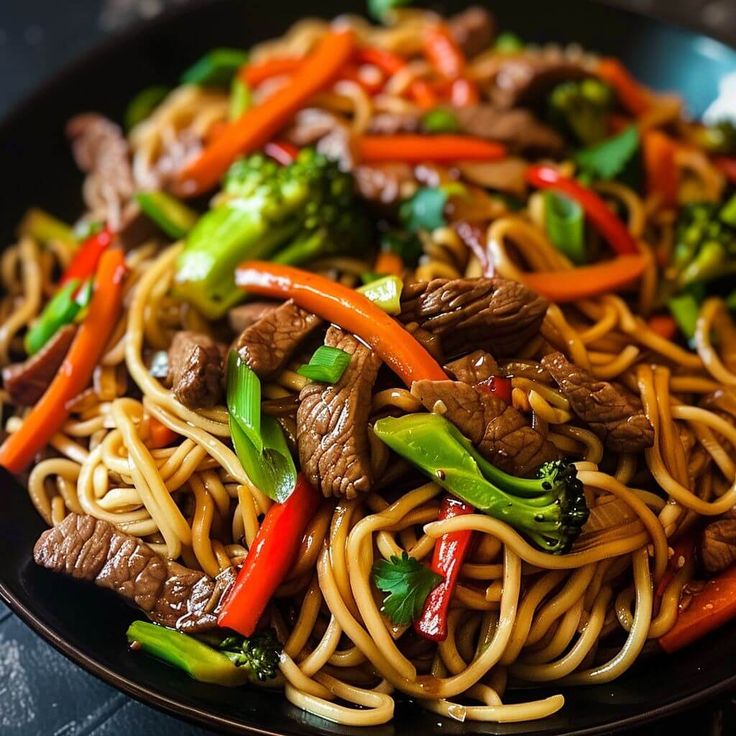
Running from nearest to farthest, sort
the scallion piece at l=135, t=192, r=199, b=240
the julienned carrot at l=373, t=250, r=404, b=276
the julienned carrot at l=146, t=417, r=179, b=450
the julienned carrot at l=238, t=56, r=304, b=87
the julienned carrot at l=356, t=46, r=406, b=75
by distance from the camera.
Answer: the julienned carrot at l=146, t=417, r=179, b=450 → the julienned carrot at l=373, t=250, r=404, b=276 → the scallion piece at l=135, t=192, r=199, b=240 → the julienned carrot at l=238, t=56, r=304, b=87 → the julienned carrot at l=356, t=46, r=406, b=75

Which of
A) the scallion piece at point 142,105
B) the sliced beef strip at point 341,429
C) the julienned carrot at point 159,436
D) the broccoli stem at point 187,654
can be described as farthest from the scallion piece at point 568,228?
the scallion piece at point 142,105

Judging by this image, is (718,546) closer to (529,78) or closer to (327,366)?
(327,366)

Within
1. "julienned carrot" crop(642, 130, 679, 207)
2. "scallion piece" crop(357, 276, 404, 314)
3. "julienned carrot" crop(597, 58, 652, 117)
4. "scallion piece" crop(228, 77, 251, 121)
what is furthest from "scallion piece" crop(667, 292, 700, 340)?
"scallion piece" crop(228, 77, 251, 121)

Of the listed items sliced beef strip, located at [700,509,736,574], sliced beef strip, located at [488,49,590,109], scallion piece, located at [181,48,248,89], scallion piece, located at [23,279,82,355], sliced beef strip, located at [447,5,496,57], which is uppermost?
scallion piece, located at [181,48,248,89]

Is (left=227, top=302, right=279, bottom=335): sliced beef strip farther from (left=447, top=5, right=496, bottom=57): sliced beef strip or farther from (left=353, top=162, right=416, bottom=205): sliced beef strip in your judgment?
(left=447, top=5, right=496, bottom=57): sliced beef strip

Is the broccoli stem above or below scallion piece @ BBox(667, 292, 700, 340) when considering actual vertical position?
above

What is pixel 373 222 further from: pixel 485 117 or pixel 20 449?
pixel 20 449

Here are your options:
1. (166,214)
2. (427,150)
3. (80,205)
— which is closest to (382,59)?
(427,150)

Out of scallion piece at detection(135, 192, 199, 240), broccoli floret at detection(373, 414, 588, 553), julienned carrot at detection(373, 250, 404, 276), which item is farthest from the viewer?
scallion piece at detection(135, 192, 199, 240)
